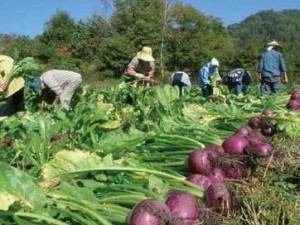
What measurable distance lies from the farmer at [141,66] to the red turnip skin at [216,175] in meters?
5.90

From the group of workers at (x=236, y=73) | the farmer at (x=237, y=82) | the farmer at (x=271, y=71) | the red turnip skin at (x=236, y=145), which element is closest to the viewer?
the red turnip skin at (x=236, y=145)

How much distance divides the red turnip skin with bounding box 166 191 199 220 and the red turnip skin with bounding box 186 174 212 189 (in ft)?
1.09

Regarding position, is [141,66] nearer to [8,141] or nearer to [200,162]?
[8,141]

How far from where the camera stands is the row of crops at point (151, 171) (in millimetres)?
2268

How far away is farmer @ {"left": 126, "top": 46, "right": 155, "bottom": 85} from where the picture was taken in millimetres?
8938

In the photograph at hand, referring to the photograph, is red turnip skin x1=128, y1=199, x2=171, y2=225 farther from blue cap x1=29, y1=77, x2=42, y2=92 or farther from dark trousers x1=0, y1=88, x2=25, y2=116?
blue cap x1=29, y1=77, x2=42, y2=92

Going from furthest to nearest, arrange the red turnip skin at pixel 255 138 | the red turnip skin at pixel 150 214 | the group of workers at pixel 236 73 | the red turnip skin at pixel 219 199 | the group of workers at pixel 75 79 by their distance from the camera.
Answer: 1. the group of workers at pixel 236 73
2. the group of workers at pixel 75 79
3. the red turnip skin at pixel 255 138
4. the red turnip skin at pixel 219 199
5. the red turnip skin at pixel 150 214

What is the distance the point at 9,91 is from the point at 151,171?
4.01m

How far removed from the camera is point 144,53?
898 cm

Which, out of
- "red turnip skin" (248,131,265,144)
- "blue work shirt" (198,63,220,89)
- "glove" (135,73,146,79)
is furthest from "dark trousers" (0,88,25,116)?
"blue work shirt" (198,63,220,89)

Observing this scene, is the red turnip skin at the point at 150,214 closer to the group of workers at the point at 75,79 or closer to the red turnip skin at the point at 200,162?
the red turnip skin at the point at 200,162

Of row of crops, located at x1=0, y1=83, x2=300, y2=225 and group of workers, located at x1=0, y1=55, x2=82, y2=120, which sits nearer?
row of crops, located at x1=0, y1=83, x2=300, y2=225

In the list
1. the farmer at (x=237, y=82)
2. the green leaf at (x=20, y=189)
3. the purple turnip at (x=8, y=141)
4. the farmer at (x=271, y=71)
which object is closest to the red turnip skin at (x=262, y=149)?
the green leaf at (x=20, y=189)

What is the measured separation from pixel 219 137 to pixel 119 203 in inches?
57.6
